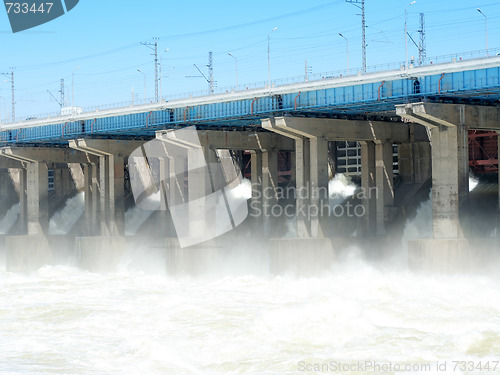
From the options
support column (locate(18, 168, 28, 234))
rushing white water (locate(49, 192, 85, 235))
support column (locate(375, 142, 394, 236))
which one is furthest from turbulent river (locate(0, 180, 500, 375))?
support column (locate(18, 168, 28, 234))

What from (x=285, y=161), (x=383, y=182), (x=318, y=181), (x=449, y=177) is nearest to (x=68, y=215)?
(x=285, y=161)

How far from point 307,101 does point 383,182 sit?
10.3 m

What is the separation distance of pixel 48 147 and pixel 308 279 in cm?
3736

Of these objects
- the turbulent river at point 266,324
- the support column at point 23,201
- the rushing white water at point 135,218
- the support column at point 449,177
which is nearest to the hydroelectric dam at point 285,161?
the support column at point 449,177

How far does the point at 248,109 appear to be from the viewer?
56.9m

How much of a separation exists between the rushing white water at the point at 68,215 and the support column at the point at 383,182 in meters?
38.9

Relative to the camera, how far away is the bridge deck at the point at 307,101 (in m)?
45.6

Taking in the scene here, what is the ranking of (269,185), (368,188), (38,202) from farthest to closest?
(38,202)
(269,185)
(368,188)

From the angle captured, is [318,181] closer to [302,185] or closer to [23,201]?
[302,185]

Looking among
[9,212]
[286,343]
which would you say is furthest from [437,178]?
[9,212]

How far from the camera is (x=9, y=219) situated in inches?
3839

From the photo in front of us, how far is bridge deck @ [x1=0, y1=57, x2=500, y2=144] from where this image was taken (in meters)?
45.6

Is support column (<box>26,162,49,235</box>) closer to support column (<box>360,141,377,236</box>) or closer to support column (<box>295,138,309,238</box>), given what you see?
support column (<box>295,138,309,238</box>)

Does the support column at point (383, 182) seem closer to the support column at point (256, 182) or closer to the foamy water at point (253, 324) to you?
the foamy water at point (253, 324)
